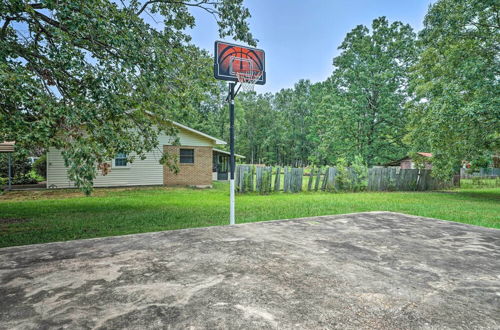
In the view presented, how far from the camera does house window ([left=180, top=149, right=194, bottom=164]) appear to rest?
14656 mm

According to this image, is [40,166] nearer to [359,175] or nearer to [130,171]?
[130,171]

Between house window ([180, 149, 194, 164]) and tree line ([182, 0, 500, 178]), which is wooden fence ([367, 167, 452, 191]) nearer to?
tree line ([182, 0, 500, 178])

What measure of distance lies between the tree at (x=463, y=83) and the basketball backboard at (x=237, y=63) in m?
7.86

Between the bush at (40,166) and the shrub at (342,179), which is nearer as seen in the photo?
the shrub at (342,179)

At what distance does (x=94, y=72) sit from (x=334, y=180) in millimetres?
10789

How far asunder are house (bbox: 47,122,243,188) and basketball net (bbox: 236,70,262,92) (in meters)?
8.28

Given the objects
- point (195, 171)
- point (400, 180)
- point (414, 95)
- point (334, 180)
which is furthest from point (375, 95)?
point (195, 171)

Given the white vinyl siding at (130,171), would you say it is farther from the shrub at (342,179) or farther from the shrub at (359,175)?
the shrub at (359,175)

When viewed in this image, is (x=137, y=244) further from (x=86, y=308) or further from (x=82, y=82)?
(x=82, y=82)

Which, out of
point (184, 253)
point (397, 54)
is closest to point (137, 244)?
point (184, 253)

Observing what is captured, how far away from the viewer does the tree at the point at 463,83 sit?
9562 mm

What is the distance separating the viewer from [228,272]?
2.22m

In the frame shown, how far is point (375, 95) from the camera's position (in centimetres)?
1936

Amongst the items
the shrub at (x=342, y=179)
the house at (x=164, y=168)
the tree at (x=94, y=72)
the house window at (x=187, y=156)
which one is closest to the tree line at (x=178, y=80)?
the tree at (x=94, y=72)
